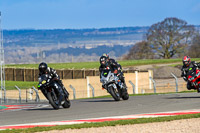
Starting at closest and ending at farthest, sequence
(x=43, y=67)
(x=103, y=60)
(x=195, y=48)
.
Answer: (x=43, y=67), (x=103, y=60), (x=195, y=48)

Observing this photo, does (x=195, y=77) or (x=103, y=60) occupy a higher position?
(x=103, y=60)

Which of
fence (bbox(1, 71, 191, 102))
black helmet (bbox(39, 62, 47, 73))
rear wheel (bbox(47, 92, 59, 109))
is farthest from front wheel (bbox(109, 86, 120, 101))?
fence (bbox(1, 71, 191, 102))

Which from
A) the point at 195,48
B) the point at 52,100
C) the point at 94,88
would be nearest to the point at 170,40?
the point at 195,48

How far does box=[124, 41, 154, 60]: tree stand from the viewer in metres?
90.9

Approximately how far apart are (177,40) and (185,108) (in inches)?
2785

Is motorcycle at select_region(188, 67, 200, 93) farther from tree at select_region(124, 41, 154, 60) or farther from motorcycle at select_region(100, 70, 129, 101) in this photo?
tree at select_region(124, 41, 154, 60)

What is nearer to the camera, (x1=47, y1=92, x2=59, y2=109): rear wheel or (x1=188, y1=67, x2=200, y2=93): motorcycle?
(x1=47, y1=92, x2=59, y2=109): rear wheel

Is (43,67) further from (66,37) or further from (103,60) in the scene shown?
(66,37)

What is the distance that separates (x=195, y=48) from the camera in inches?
3691

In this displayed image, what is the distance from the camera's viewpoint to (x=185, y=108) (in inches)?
675

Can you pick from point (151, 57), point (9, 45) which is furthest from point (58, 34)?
point (151, 57)

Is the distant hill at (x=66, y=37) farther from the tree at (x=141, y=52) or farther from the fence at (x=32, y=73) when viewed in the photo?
the fence at (x=32, y=73)

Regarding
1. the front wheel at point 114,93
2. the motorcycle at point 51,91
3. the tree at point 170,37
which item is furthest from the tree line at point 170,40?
the motorcycle at point 51,91

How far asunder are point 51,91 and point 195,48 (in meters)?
76.7
